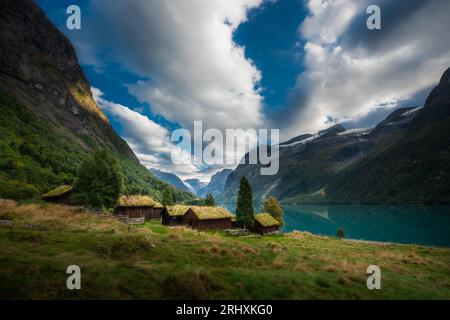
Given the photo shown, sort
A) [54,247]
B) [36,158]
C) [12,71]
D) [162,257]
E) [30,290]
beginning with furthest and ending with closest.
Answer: [12,71], [36,158], [162,257], [54,247], [30,290]

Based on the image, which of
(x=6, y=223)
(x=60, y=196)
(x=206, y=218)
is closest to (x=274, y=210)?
(x=206, y=218)

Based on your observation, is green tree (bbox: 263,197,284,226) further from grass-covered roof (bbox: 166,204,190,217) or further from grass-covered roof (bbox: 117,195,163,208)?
grass-covered roof (bbox: 117,195,163,208)

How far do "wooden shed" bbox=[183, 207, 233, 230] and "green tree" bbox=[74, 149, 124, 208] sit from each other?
1790 centimetres

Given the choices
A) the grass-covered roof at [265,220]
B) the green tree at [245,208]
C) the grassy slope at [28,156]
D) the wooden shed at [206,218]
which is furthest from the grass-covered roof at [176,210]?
the grassy slope at [28,156]

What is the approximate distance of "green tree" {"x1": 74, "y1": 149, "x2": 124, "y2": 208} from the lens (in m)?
41.7

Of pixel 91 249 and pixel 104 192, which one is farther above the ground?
pixel 104 192

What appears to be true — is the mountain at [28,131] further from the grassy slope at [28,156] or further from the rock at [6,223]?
the rock at [6,223]

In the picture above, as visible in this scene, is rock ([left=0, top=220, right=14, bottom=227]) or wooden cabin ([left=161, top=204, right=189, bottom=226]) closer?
rock ([left=0, top=220, right=14, bottom=227])

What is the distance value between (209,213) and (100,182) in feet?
82.4

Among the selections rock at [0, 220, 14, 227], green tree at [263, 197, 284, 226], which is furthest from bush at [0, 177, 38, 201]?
green tree at [263, 197, 284, 226]
